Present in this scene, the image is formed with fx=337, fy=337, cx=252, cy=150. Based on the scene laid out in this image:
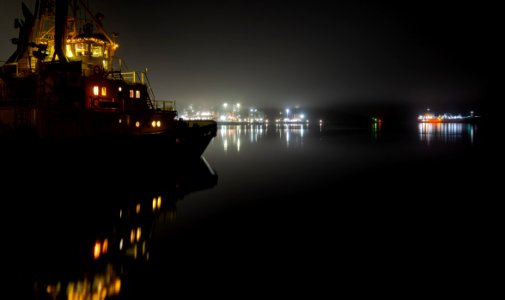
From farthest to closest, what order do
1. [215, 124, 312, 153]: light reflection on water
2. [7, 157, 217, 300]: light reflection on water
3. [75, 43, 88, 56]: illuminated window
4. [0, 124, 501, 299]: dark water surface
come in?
[215, 124, 312, 153]: light reflection on water
[75, 43, 88, 56]: illuminated window
[0, 124, 501, 299]: dark water surface
[7, 157, 217, 300]: light reflection on water

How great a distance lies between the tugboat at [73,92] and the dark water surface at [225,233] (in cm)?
242

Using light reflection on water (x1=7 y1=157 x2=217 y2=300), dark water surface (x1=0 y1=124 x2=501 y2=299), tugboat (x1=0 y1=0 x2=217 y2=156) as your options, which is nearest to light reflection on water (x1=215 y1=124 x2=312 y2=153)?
tugboat (x1=0 y1=0 x2=217 y2=156)

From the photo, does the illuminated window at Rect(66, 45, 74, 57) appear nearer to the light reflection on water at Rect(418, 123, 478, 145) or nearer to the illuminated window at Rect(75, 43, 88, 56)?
the illuminated window at Rect(75, 43, 88, 56)

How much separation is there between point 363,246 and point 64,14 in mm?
22632

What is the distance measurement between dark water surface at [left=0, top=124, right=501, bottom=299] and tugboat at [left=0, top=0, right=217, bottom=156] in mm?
2420

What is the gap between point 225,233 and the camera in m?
12.7

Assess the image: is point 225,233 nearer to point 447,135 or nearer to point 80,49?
point 80,49

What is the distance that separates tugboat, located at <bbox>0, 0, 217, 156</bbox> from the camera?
16500 millimetres

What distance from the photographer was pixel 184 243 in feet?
37.9

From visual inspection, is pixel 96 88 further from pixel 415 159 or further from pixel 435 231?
pixel 415 159

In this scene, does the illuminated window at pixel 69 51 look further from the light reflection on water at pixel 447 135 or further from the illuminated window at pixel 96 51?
the light reflection on water at pixel 447 135

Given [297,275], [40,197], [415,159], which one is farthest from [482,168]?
[40,197]

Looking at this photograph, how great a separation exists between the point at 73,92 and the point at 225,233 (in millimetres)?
12226

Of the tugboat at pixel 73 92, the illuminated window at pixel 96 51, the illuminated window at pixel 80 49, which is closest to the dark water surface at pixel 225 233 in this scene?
the tugboat at pixel 73 92
